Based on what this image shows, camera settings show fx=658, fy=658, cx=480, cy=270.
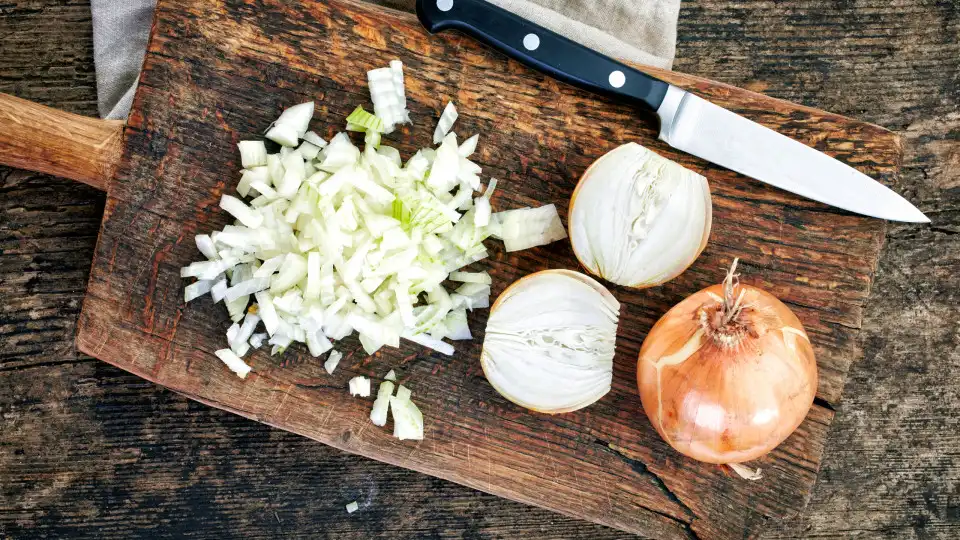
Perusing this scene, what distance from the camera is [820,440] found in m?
1.42

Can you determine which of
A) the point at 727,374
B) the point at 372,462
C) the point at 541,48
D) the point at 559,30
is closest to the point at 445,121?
the point at 541,48

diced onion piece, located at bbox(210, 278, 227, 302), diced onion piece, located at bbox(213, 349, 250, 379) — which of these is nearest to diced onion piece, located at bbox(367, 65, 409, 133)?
diced onion piece, located at bbox(210, 278, 227, 302)

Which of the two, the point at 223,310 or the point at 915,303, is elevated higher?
the point at 915,303

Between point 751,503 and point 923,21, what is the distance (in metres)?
1.23

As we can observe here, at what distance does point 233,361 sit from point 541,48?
0.92 meters

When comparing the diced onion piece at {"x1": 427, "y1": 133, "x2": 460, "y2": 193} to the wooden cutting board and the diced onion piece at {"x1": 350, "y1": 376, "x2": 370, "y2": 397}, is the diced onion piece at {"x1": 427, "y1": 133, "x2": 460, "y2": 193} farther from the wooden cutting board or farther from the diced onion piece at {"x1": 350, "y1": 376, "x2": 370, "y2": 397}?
the diced onion piece at {"x1": 350, "y1": 376, "x2": 370, "y2": 397}

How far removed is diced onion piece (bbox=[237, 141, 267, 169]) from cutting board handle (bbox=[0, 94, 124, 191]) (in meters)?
0.27

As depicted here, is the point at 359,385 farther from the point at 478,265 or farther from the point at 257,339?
the point at 478,265

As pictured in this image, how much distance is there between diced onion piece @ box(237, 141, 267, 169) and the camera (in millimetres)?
1362

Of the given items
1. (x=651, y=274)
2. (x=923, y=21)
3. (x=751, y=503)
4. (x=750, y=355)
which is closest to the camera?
(x=750, y=355)

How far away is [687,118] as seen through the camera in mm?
1357

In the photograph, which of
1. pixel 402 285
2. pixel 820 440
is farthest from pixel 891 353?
pixel 402 285

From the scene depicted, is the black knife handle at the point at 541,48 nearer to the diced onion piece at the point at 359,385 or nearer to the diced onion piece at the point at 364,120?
the diced onion piece at the point at 364,120

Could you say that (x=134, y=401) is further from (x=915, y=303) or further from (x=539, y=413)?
(x=915, y=303)
